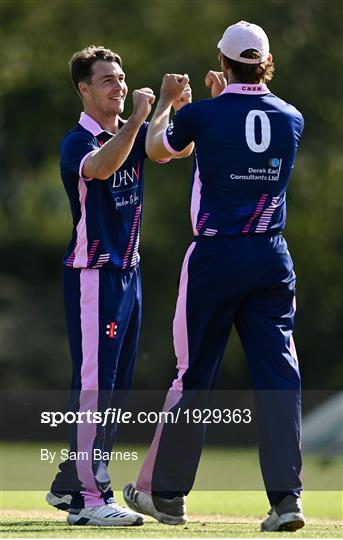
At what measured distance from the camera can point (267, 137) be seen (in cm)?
683

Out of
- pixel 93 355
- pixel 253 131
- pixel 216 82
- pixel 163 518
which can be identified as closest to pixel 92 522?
pixel 163 518

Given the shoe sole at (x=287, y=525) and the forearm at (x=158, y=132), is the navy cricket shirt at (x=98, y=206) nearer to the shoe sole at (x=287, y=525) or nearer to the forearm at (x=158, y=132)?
the forearm at (x=158, y=132)

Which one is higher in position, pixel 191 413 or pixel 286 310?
pixel 286 310

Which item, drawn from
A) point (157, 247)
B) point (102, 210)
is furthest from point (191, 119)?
point (157, 247)

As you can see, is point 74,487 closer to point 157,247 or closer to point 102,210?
point 102,210

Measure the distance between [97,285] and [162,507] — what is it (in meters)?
1.25

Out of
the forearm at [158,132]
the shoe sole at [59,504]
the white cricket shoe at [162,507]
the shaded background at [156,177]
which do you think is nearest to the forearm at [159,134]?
the forearm at [158,132]

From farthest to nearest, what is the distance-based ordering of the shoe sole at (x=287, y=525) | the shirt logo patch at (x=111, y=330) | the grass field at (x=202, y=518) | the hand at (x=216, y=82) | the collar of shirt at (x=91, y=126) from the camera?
the collar of shirt at (x=91, y=126) < the shirt logo patch at (x=111, y=330) < the hand at (x=216, y=82) < the shoe sole at (x=287, y=525) < the grass field at (x=202, y=518)

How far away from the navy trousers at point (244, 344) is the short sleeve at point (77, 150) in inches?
32.7

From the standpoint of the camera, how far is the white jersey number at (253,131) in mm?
6793

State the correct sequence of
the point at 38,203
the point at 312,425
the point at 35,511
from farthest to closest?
the point at 38,203 < the point at 312,425 < the point at 35,511

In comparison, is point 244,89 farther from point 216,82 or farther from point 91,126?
point 91,126

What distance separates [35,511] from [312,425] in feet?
33.1

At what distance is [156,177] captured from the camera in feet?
85.4
